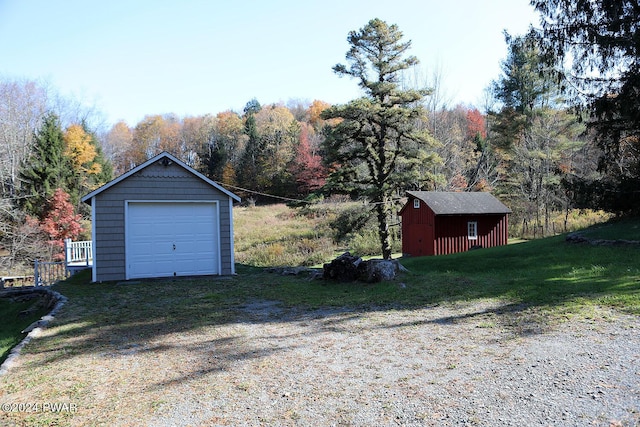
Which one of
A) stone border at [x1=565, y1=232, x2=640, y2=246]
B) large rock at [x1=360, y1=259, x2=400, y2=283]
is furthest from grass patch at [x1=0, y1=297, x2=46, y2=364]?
stone border at [x1=565, y1=232, x2=640, y2=246]

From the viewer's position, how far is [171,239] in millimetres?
13000

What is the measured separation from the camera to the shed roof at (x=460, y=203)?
23047 mm

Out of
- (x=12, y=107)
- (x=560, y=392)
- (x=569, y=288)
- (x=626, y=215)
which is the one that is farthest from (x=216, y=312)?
(x=12, y=107)

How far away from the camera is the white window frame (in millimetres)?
24031

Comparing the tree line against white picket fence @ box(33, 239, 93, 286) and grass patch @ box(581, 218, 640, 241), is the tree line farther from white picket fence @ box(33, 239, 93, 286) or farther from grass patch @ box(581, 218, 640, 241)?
white picket fence @ box(33, 239, 93, 286)

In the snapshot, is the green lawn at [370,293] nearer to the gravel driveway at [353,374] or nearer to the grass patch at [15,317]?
the grass patch at [15,317]

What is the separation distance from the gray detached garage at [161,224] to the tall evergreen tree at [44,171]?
1805 cm

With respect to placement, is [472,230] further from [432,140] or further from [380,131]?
[380,131]

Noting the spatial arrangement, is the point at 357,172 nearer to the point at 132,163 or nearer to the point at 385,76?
the point at 385,76

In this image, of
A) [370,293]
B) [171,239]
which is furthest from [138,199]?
[370,293]

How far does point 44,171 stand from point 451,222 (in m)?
24.8

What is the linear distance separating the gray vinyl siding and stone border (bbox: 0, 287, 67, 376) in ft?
5.88

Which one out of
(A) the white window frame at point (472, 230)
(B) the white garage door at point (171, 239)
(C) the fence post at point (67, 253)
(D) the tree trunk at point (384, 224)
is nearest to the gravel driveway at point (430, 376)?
(B) the white garage door at point (171, 239)

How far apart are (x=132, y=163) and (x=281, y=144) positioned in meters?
18.5
